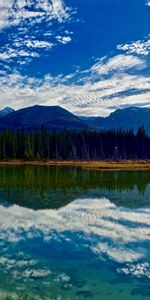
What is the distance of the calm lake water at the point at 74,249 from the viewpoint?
1952 centimetres

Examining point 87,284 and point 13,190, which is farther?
point 13,190

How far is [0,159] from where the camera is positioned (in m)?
174

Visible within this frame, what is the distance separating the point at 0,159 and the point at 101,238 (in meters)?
148

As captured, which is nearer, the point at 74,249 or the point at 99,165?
the point at 74,249

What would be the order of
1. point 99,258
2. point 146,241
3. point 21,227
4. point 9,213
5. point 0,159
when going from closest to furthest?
point 99,258, point 146,241, point 21,227, point 9,213, point 0,159

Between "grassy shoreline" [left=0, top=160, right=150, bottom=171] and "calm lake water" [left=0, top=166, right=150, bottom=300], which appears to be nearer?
"calm lake water" [left=0, top=166, right=150, bottom=300]

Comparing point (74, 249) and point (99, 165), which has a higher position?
point (74, 249)

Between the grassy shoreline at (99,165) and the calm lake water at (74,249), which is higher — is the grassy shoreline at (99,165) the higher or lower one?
the lower one

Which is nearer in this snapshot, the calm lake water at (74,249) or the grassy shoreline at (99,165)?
the calm lake water at (74,249)

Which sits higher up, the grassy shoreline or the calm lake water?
the calm lake water

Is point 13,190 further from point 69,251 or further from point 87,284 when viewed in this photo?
point 87,284

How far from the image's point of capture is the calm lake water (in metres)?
19.5

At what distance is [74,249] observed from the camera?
87.8 feet

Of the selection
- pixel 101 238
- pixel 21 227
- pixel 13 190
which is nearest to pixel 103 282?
pixel 101 238
